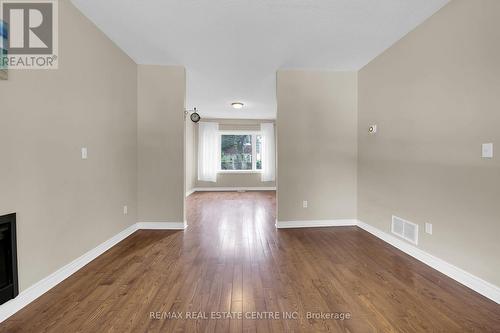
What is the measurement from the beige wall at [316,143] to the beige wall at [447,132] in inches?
22.7

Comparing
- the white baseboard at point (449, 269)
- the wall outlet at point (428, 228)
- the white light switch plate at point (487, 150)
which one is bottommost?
the white baseboard at point (449, 269)

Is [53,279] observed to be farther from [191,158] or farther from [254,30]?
[191,158]

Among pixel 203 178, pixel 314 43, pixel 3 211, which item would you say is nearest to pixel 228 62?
pixel 314 43

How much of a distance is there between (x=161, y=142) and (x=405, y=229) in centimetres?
362

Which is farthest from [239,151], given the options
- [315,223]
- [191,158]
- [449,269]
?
[449,269]

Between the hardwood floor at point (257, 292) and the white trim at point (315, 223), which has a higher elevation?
the white trim at point (315, 223)

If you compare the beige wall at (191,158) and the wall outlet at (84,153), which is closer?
the wall outlet at (84,153)

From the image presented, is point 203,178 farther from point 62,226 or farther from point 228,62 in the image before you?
point 62,226

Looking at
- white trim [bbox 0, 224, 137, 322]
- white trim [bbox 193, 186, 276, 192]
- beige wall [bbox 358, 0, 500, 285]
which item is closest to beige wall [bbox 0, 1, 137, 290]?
white trim [bbox 0, 224, 137, 322]

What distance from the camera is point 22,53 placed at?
64.9 inches

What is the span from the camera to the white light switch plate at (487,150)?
1.72 m

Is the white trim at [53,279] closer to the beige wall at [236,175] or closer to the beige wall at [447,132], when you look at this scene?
the beige wall at [447,132]

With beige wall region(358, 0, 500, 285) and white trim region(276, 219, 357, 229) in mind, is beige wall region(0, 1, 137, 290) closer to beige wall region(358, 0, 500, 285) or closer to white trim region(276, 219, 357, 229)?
white trim region(276, 219, 357, 229)

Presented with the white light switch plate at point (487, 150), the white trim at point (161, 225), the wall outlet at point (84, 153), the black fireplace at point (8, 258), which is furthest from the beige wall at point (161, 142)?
the white light switch plate at point (487, 150)
